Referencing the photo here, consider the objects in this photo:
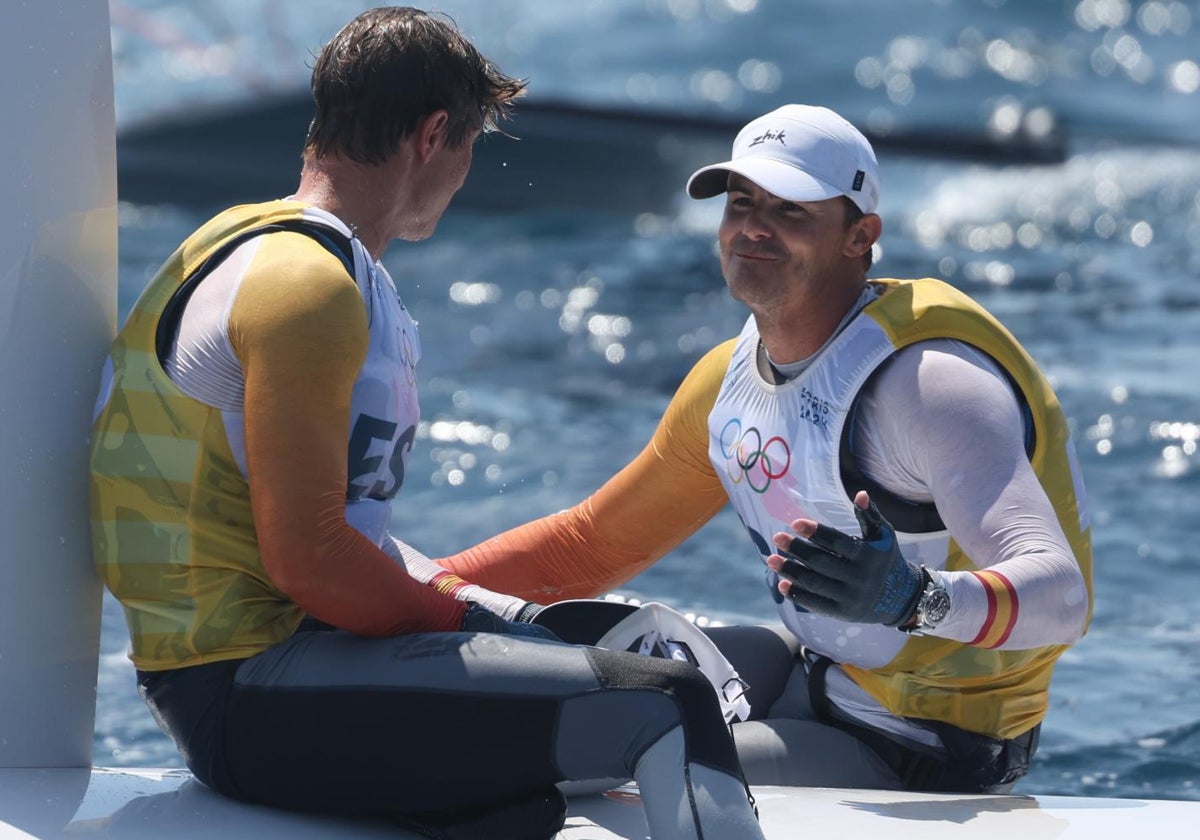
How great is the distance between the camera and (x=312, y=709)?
1838 millimetres

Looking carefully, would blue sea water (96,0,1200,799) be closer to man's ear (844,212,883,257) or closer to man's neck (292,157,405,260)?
man's neck (292,157,405,260)

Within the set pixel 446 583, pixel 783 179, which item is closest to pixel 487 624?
pixel 446 583

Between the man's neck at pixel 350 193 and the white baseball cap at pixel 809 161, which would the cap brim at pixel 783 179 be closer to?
the white baseball cap at pixel 809 161

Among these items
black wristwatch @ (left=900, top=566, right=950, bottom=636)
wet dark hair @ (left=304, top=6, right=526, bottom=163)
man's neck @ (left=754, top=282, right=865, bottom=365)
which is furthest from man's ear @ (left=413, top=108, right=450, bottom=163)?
black wristwatch @ (left=900, top=566, right=950, bottom=636)

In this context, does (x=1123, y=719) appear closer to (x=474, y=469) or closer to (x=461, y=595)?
(x=461, y=595)

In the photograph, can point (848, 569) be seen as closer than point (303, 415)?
No

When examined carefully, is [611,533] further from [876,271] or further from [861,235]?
[876,271]

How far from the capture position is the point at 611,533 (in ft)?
9.02

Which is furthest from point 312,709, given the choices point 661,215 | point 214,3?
point 214,3

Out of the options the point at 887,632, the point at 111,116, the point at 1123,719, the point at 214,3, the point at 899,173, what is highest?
the point at 214,3

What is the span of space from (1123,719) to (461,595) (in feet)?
6.95

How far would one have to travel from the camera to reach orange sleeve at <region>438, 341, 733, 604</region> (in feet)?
8.84

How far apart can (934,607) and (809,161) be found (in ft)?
2.26

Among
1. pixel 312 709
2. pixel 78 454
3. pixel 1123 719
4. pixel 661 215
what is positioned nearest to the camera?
pixel 312 709
